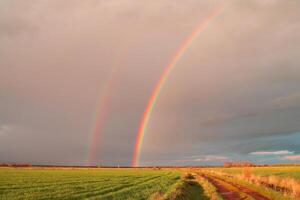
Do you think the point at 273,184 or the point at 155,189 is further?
the point at 273,184

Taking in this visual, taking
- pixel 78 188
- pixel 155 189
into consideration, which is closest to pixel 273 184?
pixel 155 189

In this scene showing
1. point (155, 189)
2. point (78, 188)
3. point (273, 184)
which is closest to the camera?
point (155, 189)

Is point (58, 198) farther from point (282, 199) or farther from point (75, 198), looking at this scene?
point (282, 199)

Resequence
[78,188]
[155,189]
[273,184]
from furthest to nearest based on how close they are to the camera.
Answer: [273,184], [78,188], [155,189]

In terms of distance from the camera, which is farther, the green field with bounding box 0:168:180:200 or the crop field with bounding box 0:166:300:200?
the green field with bounding box 0:168:180:200

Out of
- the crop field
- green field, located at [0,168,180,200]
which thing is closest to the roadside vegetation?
the crop field

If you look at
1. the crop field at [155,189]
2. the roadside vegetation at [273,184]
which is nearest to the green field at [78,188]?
the crop field at [155,189]

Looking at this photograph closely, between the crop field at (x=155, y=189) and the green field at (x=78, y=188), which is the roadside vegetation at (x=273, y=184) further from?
the green field at (x=78, y=188)

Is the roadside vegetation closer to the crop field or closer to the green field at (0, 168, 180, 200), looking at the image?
the crop field

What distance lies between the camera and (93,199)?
24906 millimetres

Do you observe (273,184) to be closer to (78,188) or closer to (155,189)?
(155,189)

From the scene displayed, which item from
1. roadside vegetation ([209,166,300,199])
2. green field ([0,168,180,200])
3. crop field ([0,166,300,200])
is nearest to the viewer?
crop field ([0,166,300,200])

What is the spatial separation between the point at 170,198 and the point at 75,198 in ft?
26.5

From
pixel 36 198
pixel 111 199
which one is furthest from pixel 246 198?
pixel 36 198
